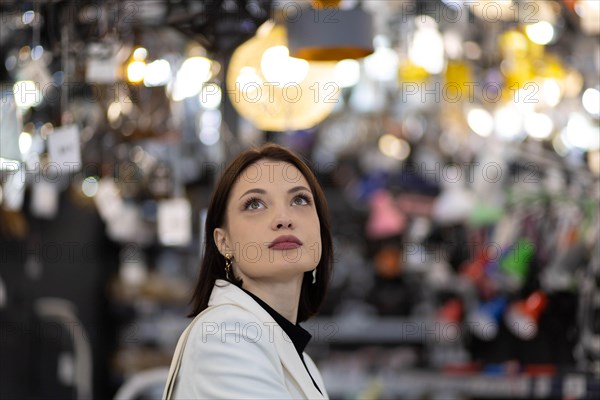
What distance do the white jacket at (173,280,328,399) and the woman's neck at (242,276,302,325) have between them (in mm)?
70

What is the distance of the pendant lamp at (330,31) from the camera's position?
11.6ft

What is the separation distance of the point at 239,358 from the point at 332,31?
64.7 inches

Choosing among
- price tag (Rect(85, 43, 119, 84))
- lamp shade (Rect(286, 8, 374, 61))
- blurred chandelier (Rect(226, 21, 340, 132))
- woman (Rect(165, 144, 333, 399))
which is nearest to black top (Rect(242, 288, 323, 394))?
woman (Rect(165, 144, 333, 399))

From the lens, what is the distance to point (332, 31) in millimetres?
3559

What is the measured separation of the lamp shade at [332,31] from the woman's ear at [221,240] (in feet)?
3.88

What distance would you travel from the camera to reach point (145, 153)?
5922mm

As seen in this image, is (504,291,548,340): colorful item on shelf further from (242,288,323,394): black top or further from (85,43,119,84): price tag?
(242,288,323,394): black top

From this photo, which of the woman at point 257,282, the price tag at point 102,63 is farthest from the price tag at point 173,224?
the woman at point 257,282

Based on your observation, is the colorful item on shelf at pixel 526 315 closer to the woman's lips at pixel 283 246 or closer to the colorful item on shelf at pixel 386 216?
the colorful item on shelf at pixel 386 216

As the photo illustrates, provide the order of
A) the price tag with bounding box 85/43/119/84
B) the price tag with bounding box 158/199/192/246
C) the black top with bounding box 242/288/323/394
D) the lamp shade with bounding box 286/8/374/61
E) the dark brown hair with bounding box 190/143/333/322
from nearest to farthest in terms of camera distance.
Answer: the black top with bounding box 242/288/323/394 < the dark brown hair with bounding box 190/143/333/322 < the lamp shade with bounding box 286/8/374/61 < the price tag with bounding box 85/43/119/84 < the price tag with bounding box 158/199/192/246

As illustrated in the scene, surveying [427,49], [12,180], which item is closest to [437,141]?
[427,49]

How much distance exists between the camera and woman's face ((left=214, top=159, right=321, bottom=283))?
7.95 ft

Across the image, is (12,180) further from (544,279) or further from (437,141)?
(437,141)

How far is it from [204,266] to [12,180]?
3.98 ft
